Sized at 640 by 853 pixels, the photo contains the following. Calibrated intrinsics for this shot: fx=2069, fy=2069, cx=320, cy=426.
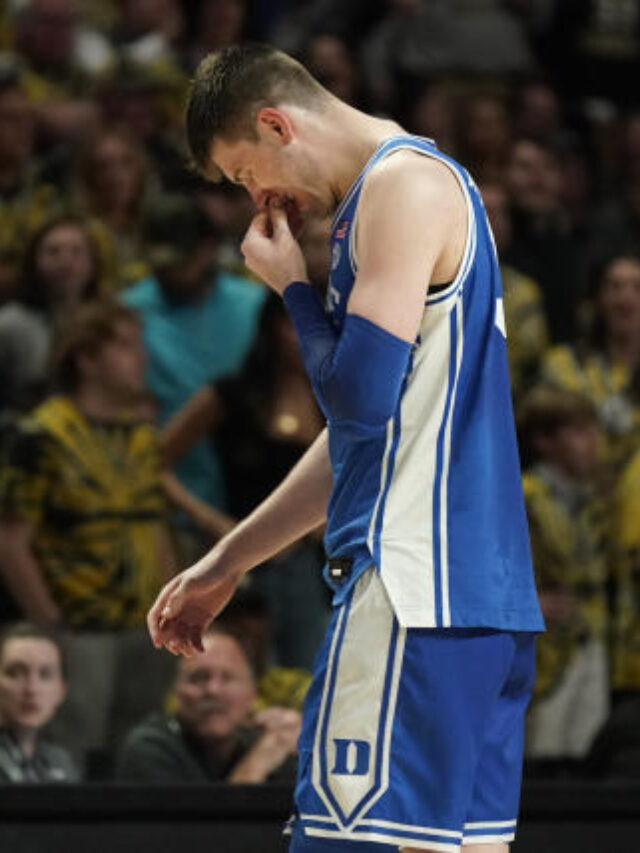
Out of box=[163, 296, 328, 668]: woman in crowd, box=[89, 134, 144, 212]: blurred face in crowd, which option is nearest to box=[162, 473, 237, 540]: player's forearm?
box=[163, 296, 328, 668]: woman in crowd

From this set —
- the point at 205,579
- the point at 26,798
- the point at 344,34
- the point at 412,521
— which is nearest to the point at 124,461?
the point at 26,798

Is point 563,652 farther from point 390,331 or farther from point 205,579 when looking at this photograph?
point 390,331

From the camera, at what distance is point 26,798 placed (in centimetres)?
420

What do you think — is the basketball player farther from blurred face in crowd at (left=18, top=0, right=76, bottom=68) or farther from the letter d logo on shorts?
blurred face in crowd at (left=18, top=0, right=76, bottom=68)

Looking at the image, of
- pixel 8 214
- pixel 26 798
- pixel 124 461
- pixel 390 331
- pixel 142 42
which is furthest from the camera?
pixel 142 42

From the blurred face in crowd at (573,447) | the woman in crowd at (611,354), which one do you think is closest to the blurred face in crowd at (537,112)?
the woman in crowd at (611,354)

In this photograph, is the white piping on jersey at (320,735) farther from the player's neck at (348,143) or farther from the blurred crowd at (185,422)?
the blurred crowd at (185,422)

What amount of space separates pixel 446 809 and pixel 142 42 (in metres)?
6.48

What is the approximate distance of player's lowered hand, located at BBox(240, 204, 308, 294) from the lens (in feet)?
9.86

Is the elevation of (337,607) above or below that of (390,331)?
below

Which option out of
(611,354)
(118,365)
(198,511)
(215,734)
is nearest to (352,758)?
(215,734)

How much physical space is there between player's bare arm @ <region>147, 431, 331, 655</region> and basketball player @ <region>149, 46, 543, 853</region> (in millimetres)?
181

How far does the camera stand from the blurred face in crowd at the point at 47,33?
8227 mm

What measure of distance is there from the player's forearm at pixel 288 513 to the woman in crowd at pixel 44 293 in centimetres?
322
